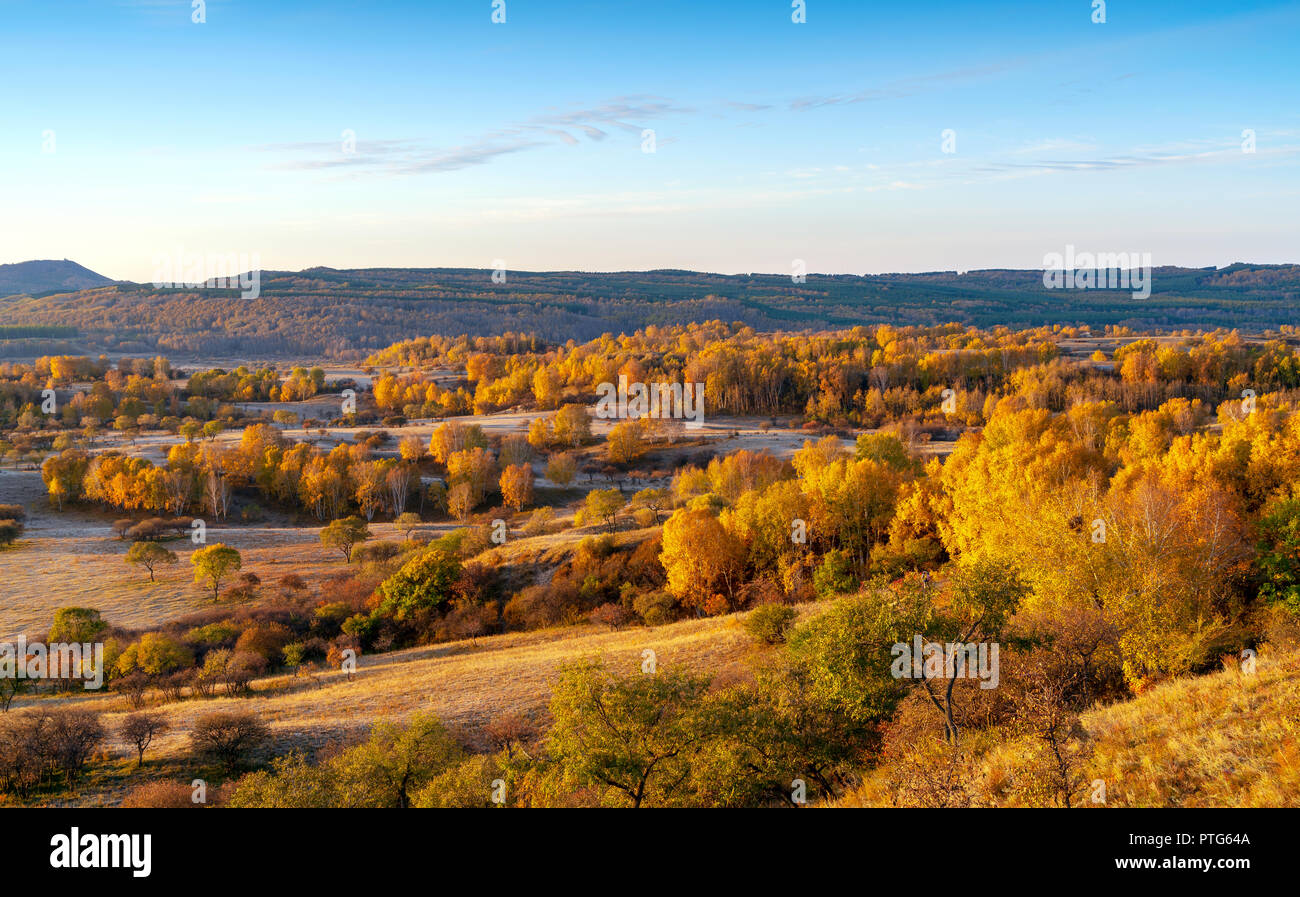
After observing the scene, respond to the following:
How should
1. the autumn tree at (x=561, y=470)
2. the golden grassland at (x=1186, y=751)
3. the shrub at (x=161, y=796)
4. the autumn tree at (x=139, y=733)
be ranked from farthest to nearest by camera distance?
the autumn tree at (x=561, y=470) < the autumn tree at (x=139, y=733) < the shrub at (x=161, y=796) < the golden grassland at (x=1186, y=751)

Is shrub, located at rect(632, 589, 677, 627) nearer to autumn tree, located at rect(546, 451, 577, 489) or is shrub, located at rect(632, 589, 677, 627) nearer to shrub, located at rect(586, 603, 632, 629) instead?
shrub, located at rect(586, 603, 632, 629)

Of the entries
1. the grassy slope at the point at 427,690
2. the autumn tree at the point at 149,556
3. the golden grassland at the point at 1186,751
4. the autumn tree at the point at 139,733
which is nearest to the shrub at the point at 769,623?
the grassy slope at the point at 427,690

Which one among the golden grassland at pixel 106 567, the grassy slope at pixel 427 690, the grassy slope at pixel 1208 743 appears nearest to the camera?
the grassy slope at pixel 1208 743

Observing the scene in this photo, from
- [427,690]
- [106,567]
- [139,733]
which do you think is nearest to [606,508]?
[427,690]

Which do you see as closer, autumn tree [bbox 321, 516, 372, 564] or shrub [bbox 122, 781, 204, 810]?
shrub [bbox 122, 781, 204, 810]

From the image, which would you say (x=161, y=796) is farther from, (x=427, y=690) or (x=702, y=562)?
(x=702, y=562)

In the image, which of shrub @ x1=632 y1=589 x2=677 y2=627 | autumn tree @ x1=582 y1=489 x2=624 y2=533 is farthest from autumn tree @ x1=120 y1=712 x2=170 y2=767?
autumn tree @ x1=582 y1=489 x2=624 y2=533

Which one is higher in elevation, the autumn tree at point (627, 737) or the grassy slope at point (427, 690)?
the autumn tree at point (627, 737)

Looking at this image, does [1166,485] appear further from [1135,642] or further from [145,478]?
[145,478]

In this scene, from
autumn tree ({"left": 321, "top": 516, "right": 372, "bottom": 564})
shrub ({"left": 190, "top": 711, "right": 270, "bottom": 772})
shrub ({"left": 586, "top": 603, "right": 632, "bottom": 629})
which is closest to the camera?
shrub ({"left": 190, "top": 711, "right": 270, "bottom": 772})

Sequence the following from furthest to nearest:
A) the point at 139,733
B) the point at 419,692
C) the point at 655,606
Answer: the point at 655,606 → the point at 419,692 → the point at 139,733

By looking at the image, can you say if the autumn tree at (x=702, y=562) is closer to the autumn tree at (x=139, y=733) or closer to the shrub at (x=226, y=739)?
the shrub at (x=226, y=739)

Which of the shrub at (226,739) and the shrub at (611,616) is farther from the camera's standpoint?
the shrub at (611,616)

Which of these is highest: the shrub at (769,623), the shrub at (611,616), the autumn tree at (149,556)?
the shrub at (769,623)
